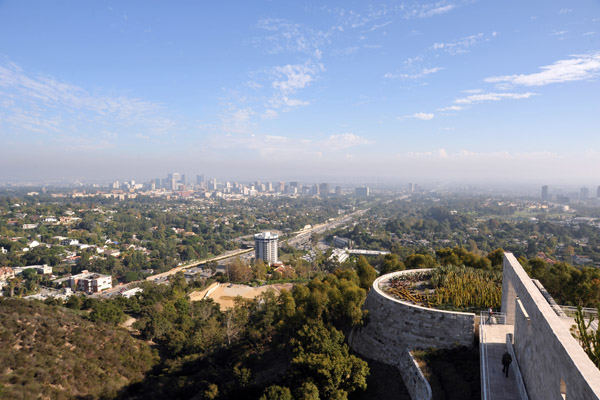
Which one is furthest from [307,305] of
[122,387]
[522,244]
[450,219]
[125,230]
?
[450,219]

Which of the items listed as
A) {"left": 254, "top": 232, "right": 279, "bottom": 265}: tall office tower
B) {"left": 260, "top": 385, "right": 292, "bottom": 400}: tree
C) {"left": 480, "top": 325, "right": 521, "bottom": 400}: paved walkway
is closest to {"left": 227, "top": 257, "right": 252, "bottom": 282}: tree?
{"left": 254, "top": 232, "right": 279, "bottom": 265}: tall office tower

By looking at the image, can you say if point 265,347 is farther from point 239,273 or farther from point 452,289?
point 239,273

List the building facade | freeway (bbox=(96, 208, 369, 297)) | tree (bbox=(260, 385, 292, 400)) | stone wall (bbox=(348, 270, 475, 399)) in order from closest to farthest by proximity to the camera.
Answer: tree (bbox=(260, 385, 292, 400)) < stone wall (bbox=(348, 270, 475, 399)) < the building facade < freeway (bbox=(96, 208, 369, 297))

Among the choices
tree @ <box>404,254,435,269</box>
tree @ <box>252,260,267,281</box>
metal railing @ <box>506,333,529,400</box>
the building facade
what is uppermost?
metal railing @ <box>506,333,529,400</box>

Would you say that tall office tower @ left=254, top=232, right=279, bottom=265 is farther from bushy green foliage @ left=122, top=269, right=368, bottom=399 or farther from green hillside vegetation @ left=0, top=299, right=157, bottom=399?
green hillside vegetation @ left=0, top=299, right=157, bottom=399

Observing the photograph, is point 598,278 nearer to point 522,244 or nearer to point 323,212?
point 522,244

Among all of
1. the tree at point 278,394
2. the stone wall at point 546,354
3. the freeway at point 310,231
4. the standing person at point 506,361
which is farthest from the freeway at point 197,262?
the stone wall at point 546,354
